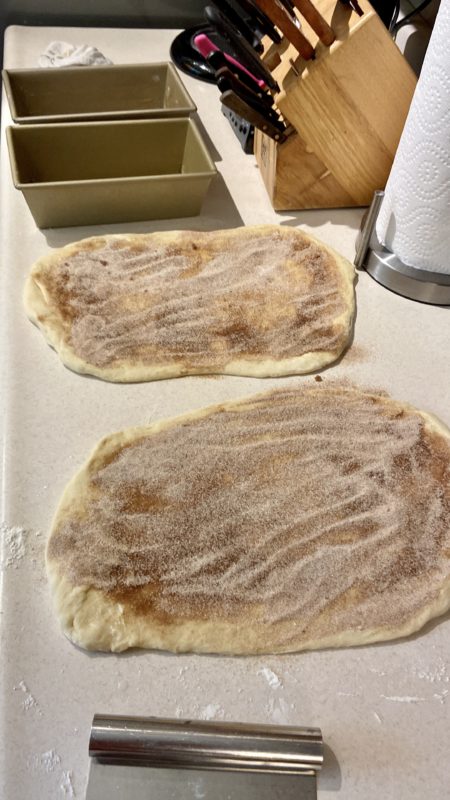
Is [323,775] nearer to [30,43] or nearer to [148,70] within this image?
[148,70]

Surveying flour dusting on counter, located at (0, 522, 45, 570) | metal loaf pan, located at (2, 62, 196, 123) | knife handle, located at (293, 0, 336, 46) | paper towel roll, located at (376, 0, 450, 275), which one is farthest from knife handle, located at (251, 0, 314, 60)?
flour dusting on counter, located at (0, 522, 45, 570)

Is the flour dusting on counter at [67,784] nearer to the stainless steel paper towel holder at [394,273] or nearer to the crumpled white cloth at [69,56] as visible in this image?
the stainless steel paper towel holder at [394,273]

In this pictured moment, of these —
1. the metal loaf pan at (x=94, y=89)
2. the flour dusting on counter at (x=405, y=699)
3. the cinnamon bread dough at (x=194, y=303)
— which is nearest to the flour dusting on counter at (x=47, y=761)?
the flour dusting on counter at (x=405, y=699)

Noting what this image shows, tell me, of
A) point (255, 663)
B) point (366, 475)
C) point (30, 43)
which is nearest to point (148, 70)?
point (30, 43)

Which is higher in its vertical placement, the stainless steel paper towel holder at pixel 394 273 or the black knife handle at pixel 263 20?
the black knife handle at pixel 263 20

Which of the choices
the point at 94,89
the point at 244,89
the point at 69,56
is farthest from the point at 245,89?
the point at 69,56

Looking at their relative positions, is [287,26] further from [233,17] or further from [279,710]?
[279,710]
